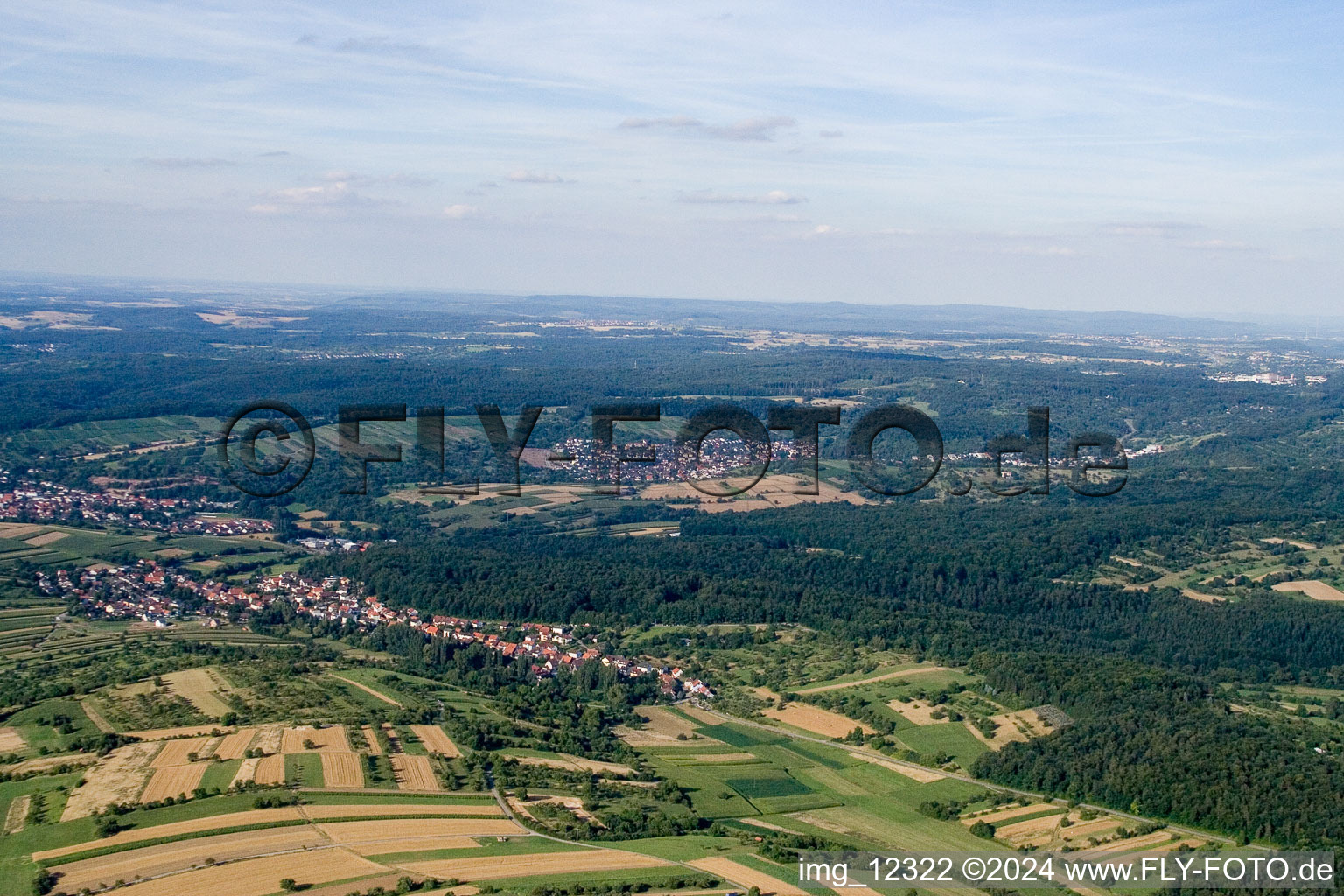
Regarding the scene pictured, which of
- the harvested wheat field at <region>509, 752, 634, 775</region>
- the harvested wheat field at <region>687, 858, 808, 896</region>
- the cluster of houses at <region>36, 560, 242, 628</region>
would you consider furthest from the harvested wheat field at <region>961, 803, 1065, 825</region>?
the cluster of houses at <region>36, 560, 242, 628</region>

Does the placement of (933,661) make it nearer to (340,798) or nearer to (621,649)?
(621,649)

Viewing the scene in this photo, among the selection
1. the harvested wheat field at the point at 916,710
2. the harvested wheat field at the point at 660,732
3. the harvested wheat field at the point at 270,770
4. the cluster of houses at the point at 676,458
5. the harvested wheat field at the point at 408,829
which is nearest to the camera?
the harvested wheat field at the point at 408,829

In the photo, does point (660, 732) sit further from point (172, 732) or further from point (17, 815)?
point (17, 815)

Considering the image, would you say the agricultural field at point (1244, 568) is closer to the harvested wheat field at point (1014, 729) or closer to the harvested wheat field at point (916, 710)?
the harvested wheat field at point (1014, 729)

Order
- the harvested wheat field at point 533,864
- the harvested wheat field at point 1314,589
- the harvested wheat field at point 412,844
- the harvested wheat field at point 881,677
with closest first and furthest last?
the harvested wheat field at point 533,864, the harvested wheat field at point 412,844, the harvested wheat field at point 881,677, the harvested wheat field at point 1314,589

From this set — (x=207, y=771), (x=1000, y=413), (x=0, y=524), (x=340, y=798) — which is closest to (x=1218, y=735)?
(x=340, y=798)

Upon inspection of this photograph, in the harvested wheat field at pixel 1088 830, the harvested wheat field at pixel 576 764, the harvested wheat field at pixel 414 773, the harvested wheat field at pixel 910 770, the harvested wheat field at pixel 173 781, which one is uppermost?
the harvested wheat field at pixel 173 781

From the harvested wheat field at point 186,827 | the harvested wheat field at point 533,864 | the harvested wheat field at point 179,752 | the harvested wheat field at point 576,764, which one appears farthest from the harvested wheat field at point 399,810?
the harvested wheat field at point 179,752

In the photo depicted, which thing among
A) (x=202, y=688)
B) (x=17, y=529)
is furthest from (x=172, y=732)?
(x=17, y=529)
